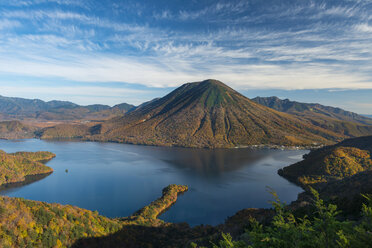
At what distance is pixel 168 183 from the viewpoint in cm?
11675

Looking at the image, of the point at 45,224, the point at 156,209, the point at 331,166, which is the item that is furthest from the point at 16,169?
the point at 331,166

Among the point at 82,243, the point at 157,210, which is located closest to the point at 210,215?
the point at 157,210

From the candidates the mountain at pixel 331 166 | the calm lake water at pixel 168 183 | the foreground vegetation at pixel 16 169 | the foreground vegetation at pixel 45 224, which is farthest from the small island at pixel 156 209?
the foreground vegetation at pixel 16 169

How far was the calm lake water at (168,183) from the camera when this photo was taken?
286 ft

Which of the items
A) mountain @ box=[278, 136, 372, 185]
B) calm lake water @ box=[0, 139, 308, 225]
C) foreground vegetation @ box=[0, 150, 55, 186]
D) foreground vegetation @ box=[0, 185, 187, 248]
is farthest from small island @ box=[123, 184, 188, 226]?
foreground vegetation @ box=[0, 150, 55, 186]

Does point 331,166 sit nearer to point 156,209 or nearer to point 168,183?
point 168,183

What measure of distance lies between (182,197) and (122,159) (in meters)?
102

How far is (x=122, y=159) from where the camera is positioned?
186 metres

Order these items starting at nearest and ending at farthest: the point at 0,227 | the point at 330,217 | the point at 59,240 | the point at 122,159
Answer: the point at 330,217, the point at 0,227, the point at 59,240, the point at 122,159

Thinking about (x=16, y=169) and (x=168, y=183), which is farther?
(x=16, y=169)

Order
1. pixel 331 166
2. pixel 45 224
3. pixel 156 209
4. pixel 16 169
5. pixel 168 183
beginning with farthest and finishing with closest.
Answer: pixel 16 169, pixel 168 183, pixel 331 166, pixel 156 209, pixel 45 224

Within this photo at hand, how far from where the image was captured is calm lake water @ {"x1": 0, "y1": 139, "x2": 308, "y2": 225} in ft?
286

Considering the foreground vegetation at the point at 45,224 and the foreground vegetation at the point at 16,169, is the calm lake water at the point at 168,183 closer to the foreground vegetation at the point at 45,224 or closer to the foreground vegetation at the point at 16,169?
the foreground vegetation at the point at 16,169

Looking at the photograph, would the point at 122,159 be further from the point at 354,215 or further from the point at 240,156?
the point at 354,215
